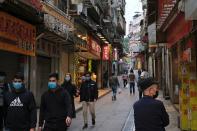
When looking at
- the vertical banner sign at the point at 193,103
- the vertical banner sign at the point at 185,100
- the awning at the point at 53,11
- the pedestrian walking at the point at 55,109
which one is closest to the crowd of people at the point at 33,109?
the pedestrian walking at the point at 55,109

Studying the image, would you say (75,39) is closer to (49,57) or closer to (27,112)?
(49,57)

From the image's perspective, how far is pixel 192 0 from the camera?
32.3 ft

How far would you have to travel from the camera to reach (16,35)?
16234 mm

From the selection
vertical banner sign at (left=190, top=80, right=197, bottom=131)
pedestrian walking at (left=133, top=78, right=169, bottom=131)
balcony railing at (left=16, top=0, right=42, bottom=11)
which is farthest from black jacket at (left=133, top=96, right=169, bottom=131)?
balcony railing at (left=16, top=0, right=42, bottom=11)

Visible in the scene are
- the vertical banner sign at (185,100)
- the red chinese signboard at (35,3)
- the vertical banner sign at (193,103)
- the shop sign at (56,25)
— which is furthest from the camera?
the shop sign at (56,25)

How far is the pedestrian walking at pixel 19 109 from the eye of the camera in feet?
24.5

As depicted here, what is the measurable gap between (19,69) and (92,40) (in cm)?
1995

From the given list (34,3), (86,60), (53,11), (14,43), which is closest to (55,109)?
(14,43)

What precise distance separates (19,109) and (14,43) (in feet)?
28.9

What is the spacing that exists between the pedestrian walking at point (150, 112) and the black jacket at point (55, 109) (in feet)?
6.56

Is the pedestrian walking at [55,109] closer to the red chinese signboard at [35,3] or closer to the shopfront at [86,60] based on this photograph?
the red chinese signboard at [35,3]

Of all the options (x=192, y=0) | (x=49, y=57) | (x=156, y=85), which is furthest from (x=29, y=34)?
(x=156, y=85)

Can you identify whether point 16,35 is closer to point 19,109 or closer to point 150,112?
point 19,109

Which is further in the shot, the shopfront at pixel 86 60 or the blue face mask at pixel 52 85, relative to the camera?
the shopfront at pixel 86 60
